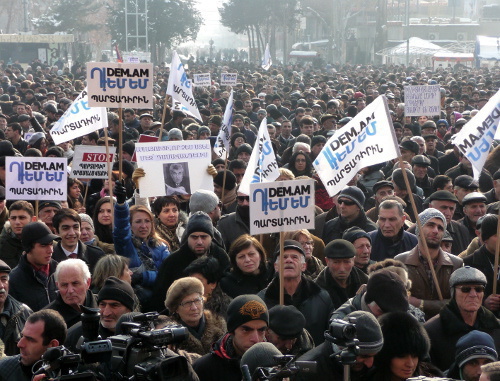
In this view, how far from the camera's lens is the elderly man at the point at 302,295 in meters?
6.54

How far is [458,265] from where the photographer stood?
7.36m

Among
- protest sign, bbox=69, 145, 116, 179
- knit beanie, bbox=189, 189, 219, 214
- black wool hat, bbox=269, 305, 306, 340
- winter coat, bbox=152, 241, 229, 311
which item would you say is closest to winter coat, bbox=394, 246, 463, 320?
winter coat, bbox=152, 241, 229, 311

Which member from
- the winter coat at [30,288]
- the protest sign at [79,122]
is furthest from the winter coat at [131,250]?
the protest sign at [79,122]

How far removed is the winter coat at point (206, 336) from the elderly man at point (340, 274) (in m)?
0.89

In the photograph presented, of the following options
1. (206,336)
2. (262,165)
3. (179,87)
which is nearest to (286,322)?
(206,336)

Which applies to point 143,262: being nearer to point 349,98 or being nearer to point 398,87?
point 349,98

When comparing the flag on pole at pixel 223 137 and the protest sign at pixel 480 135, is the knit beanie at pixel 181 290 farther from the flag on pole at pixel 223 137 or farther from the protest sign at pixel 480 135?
the flag on pole at pixel 223 137

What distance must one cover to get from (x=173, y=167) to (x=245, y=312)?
13.6 ft

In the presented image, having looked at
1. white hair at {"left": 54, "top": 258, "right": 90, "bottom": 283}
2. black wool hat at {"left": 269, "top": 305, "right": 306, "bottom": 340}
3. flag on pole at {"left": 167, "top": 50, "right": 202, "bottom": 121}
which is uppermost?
flag on pole at {"left": 167, "top": 50, "right": 202, "bottom": 121}

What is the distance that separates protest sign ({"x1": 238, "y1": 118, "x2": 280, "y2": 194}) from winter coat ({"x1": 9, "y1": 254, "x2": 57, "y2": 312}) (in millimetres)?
2568

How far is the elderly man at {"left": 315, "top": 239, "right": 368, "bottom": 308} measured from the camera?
689 cm

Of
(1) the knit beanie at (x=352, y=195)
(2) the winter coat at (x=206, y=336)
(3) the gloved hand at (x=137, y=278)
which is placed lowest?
(2) the winter coat at (x=206, y=336)

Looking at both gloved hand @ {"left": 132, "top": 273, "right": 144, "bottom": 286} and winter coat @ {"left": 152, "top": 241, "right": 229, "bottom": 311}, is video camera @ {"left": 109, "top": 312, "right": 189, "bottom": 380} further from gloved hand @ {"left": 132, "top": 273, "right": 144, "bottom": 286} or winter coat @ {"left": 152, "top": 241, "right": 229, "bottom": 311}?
gloved hand @ {"left": 132, "top": 273, "right": 144, "bottom": 286}

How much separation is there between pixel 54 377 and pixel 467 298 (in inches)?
115
